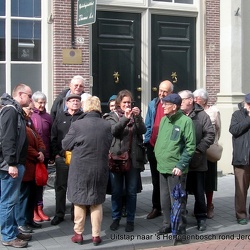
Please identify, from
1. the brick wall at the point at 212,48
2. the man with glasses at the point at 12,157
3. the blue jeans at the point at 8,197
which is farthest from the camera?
the brick wall at the point at 212,48

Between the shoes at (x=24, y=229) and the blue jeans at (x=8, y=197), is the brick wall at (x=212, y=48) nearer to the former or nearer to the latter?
the shoes at (x=24, y=229)

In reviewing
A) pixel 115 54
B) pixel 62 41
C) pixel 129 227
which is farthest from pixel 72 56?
pixel 129 227

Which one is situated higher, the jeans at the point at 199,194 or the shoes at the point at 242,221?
the jeans at the point at 199,194

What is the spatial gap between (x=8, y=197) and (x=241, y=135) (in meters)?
3.37

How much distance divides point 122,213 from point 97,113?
2139 mm

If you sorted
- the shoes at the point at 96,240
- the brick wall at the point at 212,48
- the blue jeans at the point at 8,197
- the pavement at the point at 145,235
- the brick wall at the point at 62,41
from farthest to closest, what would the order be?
the brick wall at the point at 212,48
the brick wall at the point at 62,41
the pavement at the point at 145,235
the shoes at the point at 96,240
the blue jeans at the point at 8,197

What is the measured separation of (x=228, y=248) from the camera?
21.4 feet

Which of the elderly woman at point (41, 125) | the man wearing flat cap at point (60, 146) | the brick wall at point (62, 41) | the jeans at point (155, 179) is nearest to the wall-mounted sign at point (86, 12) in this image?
the brick wall at point (62, 41)

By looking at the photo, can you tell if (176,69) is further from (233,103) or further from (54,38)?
(54,38)

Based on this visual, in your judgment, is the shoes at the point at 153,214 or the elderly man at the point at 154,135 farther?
the shoes at the point at 153,214

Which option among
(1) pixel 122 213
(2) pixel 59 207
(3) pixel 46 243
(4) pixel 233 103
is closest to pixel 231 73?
(4) pixel 233 103

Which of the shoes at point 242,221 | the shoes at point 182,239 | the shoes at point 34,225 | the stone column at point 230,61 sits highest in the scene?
the stone column at point 230,61

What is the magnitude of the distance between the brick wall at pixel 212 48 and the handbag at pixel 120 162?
5869 mm

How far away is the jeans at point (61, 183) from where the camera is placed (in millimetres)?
7324
